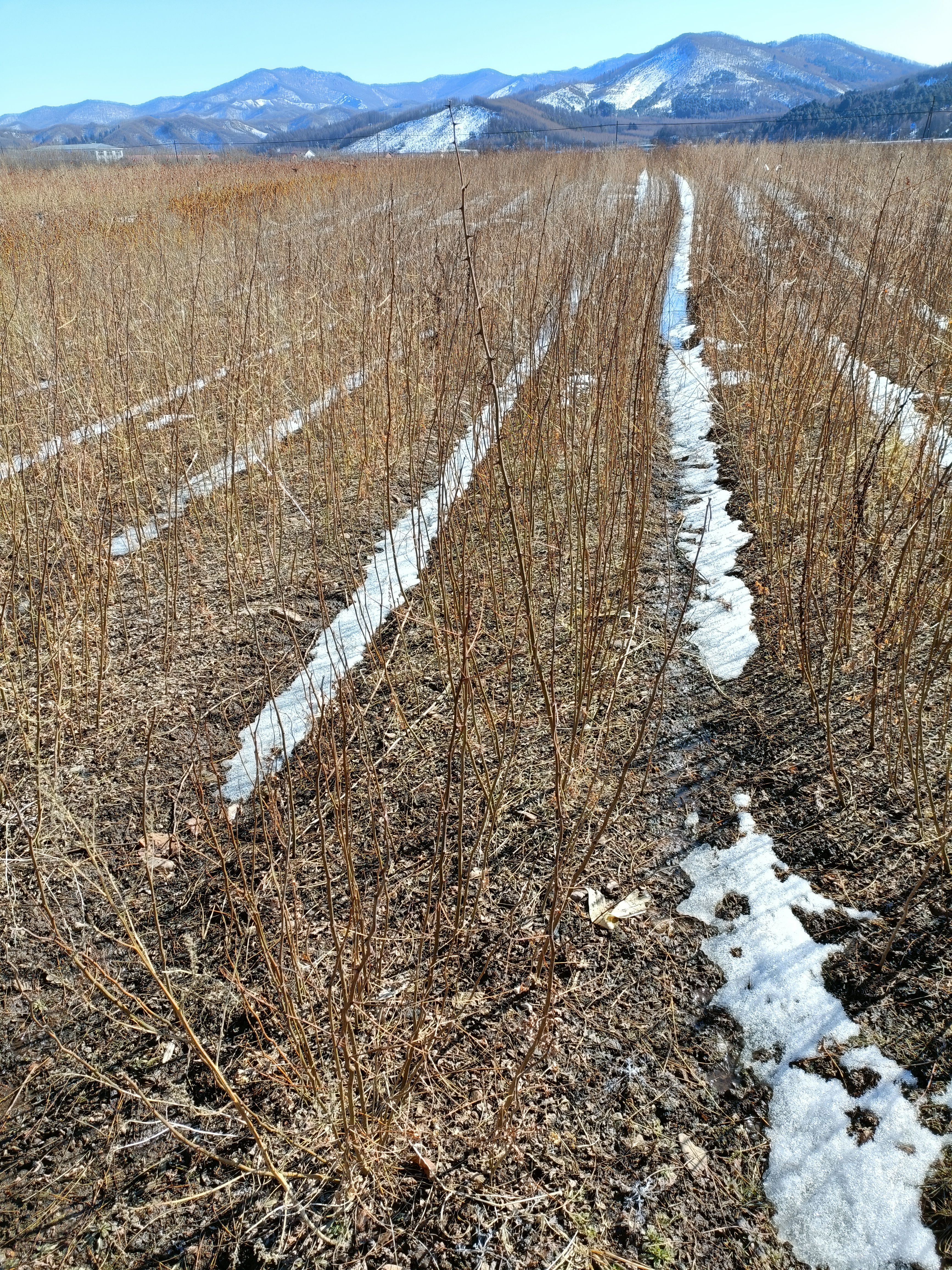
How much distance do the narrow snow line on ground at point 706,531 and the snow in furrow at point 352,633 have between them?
3.21ft

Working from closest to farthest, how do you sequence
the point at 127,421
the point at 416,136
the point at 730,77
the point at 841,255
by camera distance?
1. the point at 127,421
2. the point at 841,255
3. the point at 416,136
4. the point at 730,77

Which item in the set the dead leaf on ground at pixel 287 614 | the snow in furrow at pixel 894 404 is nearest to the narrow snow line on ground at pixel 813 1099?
the snow in furrow at pixel 894 404

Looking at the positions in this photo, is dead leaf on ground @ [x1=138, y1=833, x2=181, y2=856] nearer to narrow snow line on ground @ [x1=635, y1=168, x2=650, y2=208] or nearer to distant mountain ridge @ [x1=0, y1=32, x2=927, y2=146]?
narrow snow line on ground @ [x1=635, y1=168, x2=650, y2=208]

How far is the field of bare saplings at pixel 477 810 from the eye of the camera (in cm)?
118

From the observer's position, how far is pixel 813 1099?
129cm

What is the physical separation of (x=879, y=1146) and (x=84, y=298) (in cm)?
587

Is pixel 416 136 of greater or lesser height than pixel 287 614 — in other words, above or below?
above

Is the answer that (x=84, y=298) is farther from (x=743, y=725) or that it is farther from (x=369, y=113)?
(x=369, y=113)

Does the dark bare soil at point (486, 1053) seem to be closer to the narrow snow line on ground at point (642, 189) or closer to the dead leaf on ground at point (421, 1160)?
the dead leaf on ground at point (421, 1160)

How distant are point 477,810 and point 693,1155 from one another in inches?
35.7

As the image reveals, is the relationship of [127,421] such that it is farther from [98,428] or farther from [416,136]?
[416,136]

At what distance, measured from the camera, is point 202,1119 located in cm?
130

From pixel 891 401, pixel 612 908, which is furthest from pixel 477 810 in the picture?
pixel 891 401

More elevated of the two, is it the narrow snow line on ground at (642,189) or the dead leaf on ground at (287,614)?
the narrow snow line on ground at (642,189)
